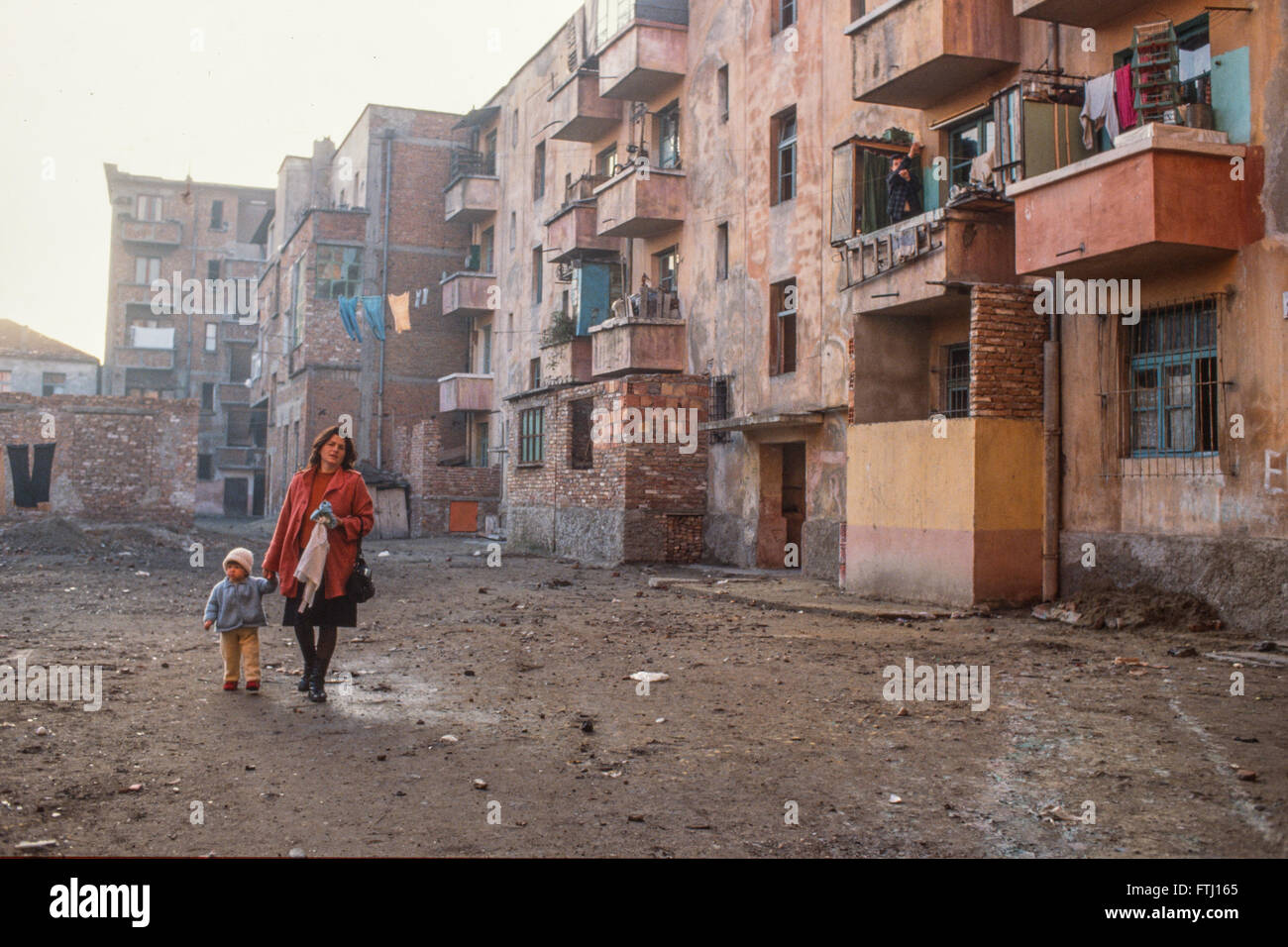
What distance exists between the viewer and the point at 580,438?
25.2m

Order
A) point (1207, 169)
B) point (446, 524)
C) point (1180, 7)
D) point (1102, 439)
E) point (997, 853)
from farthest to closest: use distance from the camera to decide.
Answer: point (446, 524) < point (1102, 439) < point (1180, 7) < point (1207, 169) < point (997, 853)

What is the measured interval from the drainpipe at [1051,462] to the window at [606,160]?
1684 cm

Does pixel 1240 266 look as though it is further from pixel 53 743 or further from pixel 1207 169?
pixel 53 743

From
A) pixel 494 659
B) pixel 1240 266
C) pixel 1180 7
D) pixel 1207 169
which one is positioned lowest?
pixel 494 659

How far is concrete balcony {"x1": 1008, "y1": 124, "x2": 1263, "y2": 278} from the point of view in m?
10.9

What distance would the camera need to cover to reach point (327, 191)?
4775 centimetres

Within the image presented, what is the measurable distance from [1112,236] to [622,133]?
18096mm

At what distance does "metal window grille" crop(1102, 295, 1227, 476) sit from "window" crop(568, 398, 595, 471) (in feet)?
45.8

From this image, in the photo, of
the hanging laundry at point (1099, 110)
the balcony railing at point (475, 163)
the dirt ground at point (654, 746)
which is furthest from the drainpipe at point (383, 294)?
the hanging laundry at point (1099, 110)

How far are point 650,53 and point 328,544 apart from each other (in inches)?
736

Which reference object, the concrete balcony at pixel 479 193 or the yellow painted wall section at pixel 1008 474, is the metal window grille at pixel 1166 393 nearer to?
the yellow painted wall section at pixel 1008 474

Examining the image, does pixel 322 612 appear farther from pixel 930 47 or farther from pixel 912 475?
pixel 930 47

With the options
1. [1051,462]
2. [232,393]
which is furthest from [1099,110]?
[232,393]

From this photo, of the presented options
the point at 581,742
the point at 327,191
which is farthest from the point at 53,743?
the point at 327,191
